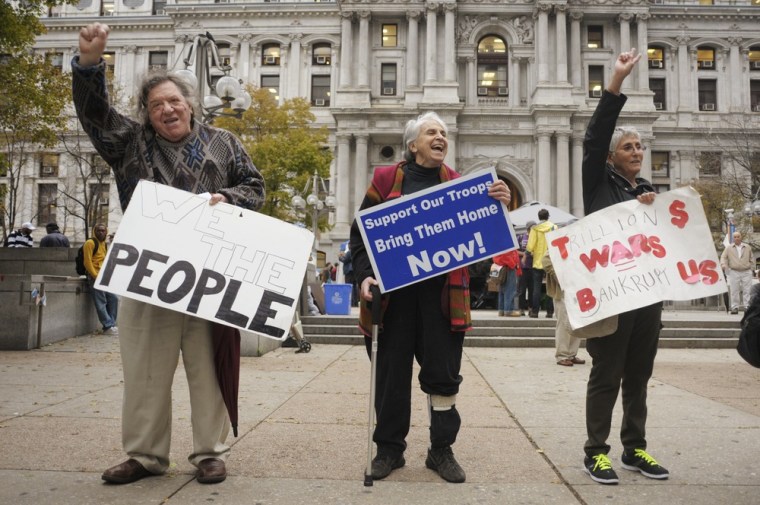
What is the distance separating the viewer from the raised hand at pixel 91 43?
135 inches

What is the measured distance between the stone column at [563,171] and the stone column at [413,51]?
10.5 m

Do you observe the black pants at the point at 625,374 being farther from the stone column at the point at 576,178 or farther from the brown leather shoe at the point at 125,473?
the stone column at the point at 576,178

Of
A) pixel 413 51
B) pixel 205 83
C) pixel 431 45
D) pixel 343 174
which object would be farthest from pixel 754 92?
pixel 205 83

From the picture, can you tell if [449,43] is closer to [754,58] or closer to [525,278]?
[754,58]

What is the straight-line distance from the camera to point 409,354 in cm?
397

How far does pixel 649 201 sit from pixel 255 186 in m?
2.50

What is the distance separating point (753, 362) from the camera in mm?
2953

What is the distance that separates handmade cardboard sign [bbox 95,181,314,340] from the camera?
3494 mm

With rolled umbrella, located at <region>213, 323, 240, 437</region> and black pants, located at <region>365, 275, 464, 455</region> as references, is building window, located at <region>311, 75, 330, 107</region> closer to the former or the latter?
black pants, located at <region>365, 275, 464, 455</region>

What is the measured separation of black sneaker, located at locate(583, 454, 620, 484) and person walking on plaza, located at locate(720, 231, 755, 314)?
52.4 ft

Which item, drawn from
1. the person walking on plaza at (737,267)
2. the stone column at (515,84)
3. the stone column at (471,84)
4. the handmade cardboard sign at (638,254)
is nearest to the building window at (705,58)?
the stone column at (515,84)

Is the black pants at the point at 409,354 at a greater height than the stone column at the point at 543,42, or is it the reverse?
the stone column at the point at 543,42

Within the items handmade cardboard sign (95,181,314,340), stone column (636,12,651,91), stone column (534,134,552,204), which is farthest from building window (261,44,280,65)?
handmade cardboard sign (95,181,314,340)

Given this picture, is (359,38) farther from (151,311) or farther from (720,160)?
(151,311)
